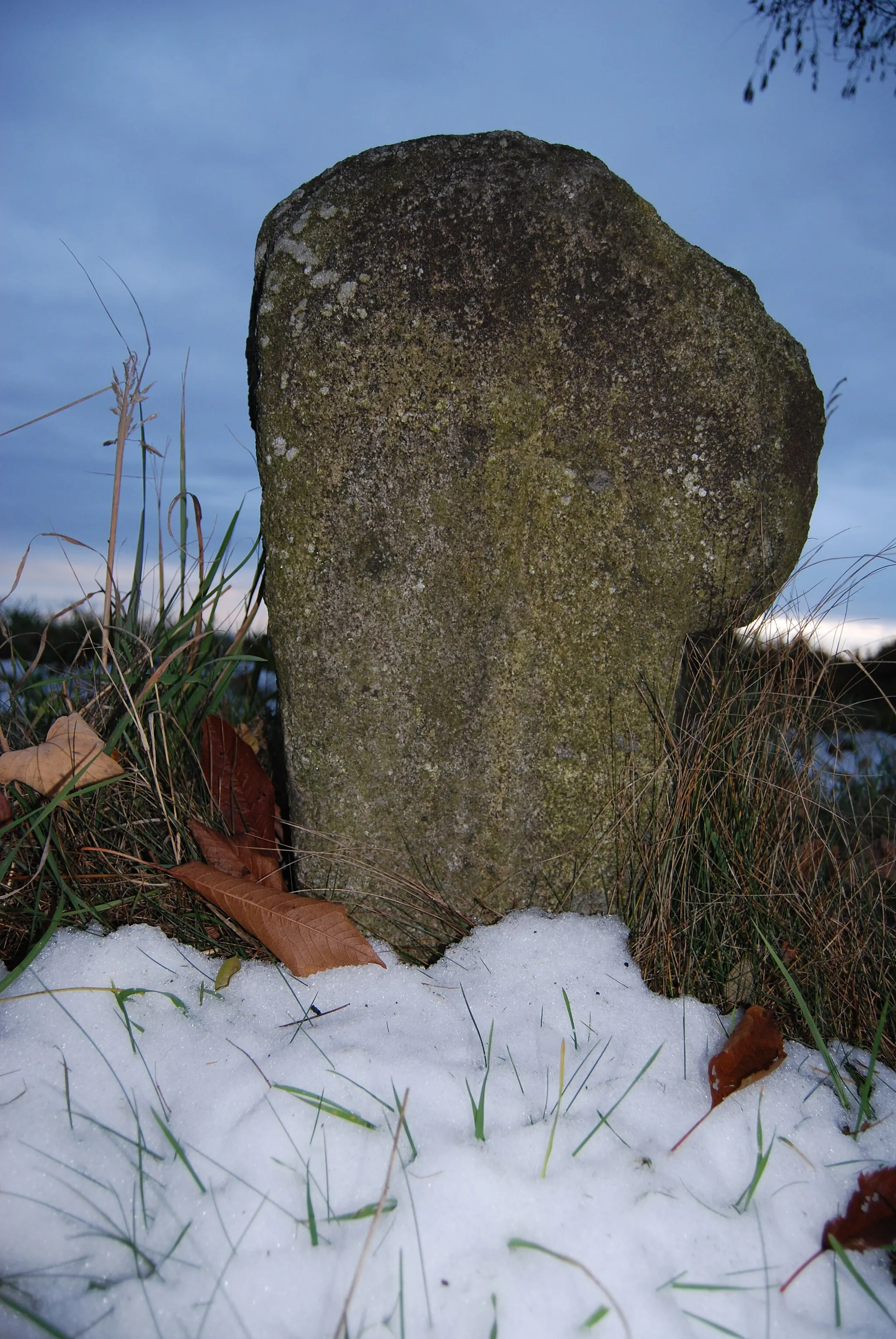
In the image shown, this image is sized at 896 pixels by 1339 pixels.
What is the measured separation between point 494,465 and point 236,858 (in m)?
0.99

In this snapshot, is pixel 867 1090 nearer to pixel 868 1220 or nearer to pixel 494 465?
pixel 868 1220

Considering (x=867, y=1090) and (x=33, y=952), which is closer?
(x=867, y=1090)

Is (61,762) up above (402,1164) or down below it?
above

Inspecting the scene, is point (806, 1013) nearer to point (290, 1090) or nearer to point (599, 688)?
point (599, 688)

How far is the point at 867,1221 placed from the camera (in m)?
1.25

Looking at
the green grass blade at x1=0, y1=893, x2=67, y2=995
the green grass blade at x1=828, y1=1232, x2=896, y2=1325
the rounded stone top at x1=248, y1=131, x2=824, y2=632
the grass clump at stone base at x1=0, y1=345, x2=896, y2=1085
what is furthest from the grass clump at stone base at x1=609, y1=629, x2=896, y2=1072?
the green grass blade at x1=0, y1=893, x2=67, y2=995

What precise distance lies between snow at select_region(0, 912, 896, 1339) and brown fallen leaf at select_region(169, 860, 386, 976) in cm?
5

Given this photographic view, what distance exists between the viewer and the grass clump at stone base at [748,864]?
1738mm

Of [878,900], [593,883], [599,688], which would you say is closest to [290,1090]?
[593,883]

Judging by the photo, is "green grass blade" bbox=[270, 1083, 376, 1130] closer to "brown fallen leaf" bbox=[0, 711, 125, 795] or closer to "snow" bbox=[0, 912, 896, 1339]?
"snow" bbox=[0, 912, 896, 1339]

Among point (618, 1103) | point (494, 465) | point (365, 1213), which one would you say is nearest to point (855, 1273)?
point (618, 1103)

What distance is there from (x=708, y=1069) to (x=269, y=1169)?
28.5 inches

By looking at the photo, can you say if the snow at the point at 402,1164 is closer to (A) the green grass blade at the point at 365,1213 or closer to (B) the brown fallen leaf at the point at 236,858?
(A) the green grass blade at the point at 365,1213

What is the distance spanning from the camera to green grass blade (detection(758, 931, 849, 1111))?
57.4 inches
